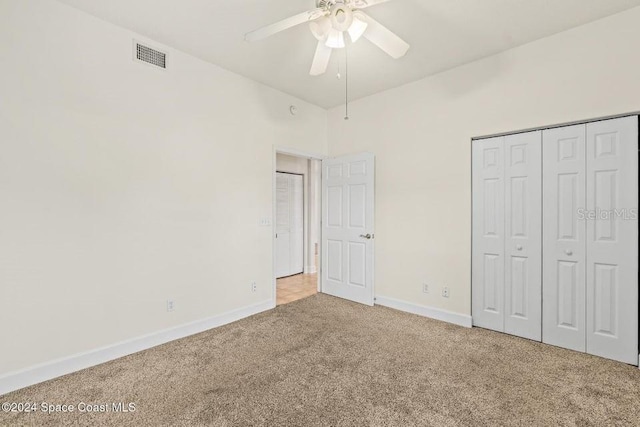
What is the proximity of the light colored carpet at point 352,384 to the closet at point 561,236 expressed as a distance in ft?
0.77

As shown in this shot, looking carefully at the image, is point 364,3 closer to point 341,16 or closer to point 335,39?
point 341,16

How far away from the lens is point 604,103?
2422mm

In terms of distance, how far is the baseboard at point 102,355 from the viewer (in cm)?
204

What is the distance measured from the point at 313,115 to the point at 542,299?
359 centimetres

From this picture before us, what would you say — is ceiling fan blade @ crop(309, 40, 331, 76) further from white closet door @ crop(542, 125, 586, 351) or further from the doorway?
the doorway

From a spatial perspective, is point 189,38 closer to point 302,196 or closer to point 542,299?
point 302,196

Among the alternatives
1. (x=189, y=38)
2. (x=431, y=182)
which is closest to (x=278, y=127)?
(x=189, y=38)

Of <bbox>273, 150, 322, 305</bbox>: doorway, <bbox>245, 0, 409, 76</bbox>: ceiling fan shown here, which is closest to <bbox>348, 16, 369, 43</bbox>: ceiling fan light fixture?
<bbox>245, 0, 409, 76</bbox>: ceiling fan

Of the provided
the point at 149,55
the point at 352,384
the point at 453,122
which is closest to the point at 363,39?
the point at 453,122

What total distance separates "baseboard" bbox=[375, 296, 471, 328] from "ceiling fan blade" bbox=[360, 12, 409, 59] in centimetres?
276

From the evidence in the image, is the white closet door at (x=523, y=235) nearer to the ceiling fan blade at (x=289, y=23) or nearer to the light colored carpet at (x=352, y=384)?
the light colored carpet at (x=352, y=384)

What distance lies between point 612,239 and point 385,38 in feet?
8.30

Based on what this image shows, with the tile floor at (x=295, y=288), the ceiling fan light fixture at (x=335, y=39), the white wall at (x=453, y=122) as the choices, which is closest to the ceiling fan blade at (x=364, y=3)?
the ceiling fan light fixture at (x=335, y=39)

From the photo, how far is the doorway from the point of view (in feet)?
17.8
